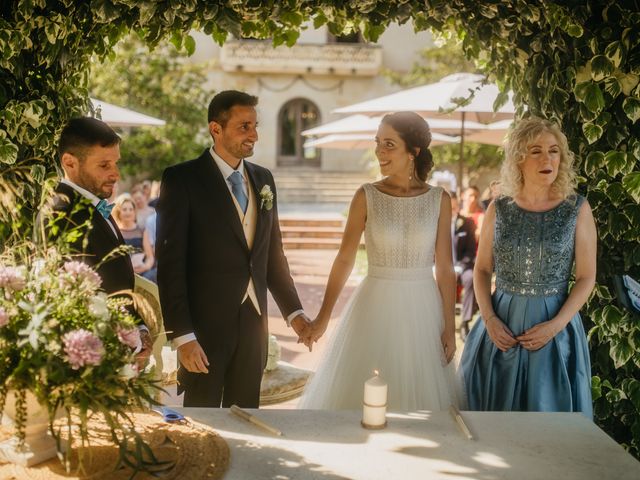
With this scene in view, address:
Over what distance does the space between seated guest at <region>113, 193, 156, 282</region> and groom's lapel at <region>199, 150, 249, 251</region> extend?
14.3ft

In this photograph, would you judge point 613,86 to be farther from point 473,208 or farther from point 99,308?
point 473,208

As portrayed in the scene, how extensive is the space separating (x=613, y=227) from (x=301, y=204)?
1868 centimetres

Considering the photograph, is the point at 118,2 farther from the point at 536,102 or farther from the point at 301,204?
the point at 301,204

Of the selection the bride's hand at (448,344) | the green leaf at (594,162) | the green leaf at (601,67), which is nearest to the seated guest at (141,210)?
the bride's hand at (448,344)

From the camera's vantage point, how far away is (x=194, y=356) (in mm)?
3166

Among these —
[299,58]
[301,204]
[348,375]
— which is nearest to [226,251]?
[348,375]

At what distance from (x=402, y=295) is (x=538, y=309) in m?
0.71

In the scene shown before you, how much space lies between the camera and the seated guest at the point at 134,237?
299 inches

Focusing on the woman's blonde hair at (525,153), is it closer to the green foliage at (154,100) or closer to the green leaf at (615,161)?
the green leaf at (615,161)

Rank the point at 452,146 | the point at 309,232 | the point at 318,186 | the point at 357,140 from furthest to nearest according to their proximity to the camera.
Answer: the point at 318,186
the point at 452,146
the point at 309,232
the point at 357,140

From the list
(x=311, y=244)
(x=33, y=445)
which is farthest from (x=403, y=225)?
(x=311, y=244)

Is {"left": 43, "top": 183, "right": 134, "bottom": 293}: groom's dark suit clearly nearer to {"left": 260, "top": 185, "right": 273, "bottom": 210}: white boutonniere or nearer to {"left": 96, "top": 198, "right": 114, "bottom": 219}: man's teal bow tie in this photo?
{"left": 96, "top": 198, "right": 114, "bottom": 219}: man's teal bow tie

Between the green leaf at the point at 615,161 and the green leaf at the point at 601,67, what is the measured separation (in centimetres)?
36

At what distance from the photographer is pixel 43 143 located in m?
3.49
